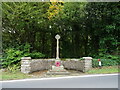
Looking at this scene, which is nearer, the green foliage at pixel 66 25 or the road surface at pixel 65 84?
the road surface at pixel 65 84

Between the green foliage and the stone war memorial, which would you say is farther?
the green foliage

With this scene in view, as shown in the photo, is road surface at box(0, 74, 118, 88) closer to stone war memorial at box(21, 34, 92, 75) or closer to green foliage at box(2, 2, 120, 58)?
stone war memorial at box(21, 34, 92, 75)

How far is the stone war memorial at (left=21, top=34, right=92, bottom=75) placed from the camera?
29.2ft

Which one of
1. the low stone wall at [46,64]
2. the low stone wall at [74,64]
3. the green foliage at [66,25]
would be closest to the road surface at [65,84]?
the low stone wall at [46,64]

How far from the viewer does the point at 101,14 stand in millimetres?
10195

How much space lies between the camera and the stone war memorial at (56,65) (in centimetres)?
891

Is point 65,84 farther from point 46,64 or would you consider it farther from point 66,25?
point 66,25

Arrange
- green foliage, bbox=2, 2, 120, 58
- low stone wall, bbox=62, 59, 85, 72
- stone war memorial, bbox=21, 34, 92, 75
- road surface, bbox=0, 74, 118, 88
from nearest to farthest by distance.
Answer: road surface, bbox=0, 74, 118, 88 < stone war memorial, bbox=21, 34, 92, 75 < green foliage, bbox=2, 2, 120, 58 < low stone wall, bbox=62, 59, 85, 72

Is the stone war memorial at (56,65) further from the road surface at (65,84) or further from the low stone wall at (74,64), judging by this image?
the road surface at (65,84)

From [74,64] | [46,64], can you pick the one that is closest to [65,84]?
[74,64]

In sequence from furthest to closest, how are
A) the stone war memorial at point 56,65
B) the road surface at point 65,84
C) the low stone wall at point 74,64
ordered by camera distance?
the low stone wall at point 74,64
the stone war memorial at point 56,65
the road surface at point 65,84

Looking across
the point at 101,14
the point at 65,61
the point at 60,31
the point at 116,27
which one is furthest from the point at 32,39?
the point at 116,27

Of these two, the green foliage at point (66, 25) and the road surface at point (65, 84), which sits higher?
the green foliage at point (66, 25)

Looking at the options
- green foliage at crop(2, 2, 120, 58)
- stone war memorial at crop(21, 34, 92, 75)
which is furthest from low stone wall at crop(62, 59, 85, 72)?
green foliage at crop(2, 2, 120, 58)
